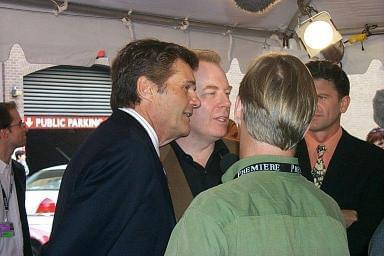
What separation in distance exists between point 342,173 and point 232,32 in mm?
1391

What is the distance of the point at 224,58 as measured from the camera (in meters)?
3.55

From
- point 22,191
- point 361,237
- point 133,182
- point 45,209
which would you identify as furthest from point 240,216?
point 45,209

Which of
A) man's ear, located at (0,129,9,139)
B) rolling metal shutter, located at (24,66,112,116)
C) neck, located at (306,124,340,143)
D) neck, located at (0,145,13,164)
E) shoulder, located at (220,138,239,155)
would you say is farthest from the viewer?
rolling metal shutter, located at (24,66,112,116)

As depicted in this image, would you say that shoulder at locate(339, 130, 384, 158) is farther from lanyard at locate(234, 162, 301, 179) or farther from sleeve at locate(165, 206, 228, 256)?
sleeve at locate(165, 206, 228, 256)

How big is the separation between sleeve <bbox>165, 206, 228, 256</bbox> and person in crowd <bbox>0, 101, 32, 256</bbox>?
8.35 ft

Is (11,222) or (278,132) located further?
(11,222)

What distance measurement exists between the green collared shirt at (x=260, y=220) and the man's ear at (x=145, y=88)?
0.66 metres

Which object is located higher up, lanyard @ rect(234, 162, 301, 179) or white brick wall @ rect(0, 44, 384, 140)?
white brick wall @ rect(0, 44, 384, 140)

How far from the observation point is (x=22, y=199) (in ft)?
12.1

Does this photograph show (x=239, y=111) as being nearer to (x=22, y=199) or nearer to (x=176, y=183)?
(x=176, y=183)

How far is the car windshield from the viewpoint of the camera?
6.73 meters

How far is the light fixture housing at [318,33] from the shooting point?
3.46 m

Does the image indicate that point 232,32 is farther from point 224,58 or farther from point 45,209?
point 45,209

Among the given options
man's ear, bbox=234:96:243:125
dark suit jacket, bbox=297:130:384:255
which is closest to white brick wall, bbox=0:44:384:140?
dark suit jacket, bbox=297:130:384:255
